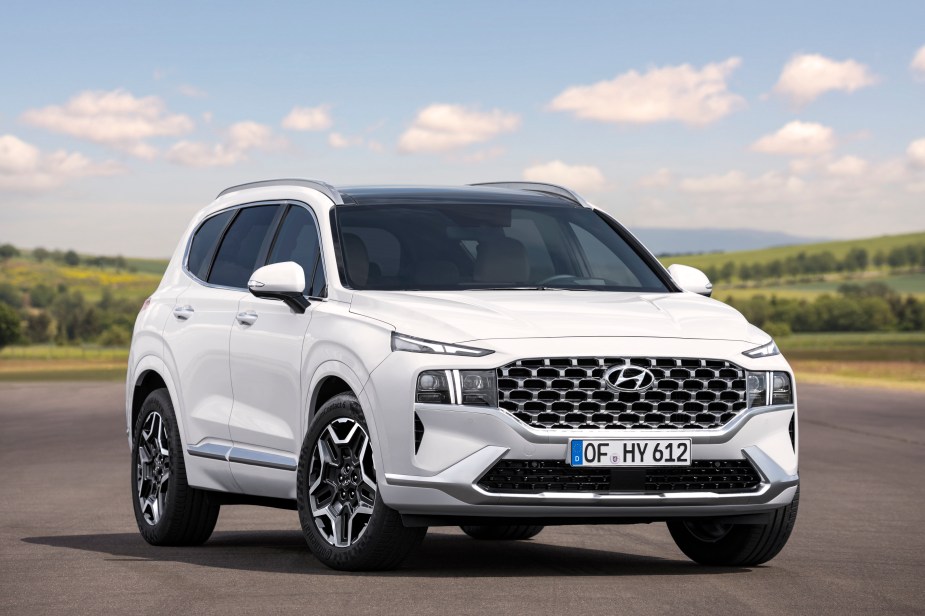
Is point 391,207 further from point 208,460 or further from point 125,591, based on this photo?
point 125,591

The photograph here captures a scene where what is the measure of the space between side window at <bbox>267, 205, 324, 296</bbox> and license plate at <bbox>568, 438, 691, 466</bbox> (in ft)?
6.01

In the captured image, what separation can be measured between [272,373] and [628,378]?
2098mm

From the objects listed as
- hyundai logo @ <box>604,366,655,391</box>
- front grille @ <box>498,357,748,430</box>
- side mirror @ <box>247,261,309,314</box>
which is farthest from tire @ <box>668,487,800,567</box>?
side mirror @ <box>247,261,309,314</box>

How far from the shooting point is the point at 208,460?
9297mm

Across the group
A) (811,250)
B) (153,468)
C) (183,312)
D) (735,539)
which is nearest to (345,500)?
(735,539)

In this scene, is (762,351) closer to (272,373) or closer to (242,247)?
(272,373)

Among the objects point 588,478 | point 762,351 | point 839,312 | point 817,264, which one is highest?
point 762,351

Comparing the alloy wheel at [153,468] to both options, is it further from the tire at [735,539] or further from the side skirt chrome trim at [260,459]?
the tire at [735,539]

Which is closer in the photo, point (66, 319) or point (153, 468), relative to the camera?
point (153, 468)

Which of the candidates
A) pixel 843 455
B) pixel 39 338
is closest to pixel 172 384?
pixel 843 455

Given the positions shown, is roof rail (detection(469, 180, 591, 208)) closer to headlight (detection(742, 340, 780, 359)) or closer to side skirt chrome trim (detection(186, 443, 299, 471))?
headlight (detection(742, 340, 780, 359))

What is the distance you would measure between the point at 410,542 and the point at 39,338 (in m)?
178

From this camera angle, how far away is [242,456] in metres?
8.86

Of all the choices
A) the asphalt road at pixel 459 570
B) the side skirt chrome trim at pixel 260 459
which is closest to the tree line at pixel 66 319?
the asphalt road at pixel 459 570
